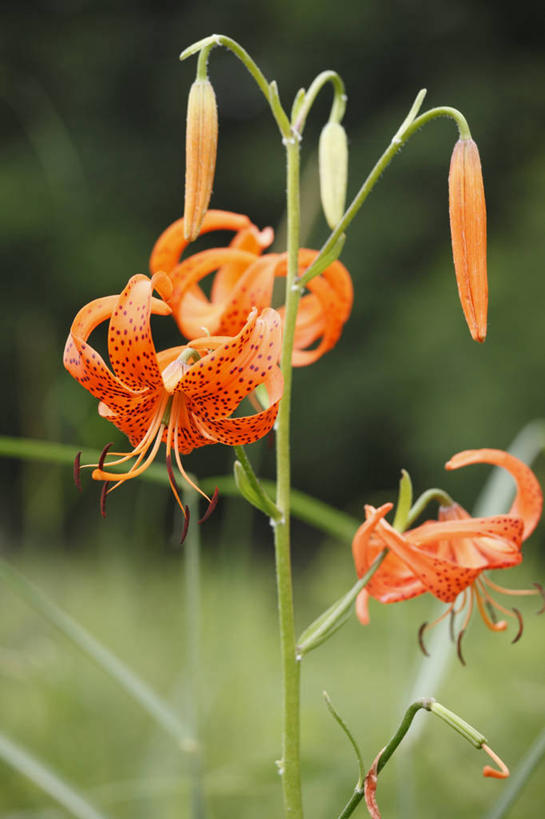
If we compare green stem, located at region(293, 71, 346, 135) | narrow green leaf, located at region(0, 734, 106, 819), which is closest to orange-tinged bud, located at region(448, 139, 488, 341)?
green stem, located at region(293, 71, 346, 135)

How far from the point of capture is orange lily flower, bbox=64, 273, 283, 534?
25.3 inches

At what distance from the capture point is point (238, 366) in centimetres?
66

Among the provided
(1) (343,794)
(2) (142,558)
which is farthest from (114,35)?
(1) (343,794)

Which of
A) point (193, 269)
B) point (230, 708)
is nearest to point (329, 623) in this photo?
point (193, 269)

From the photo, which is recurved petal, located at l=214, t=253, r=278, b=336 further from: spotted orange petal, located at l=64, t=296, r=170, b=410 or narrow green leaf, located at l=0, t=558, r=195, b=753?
narrow green leaf, located at l=0, t=558, r=195, b=753

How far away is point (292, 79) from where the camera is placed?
4438 mm

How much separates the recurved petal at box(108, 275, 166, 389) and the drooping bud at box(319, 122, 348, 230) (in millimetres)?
181

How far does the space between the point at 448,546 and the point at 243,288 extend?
0.29m

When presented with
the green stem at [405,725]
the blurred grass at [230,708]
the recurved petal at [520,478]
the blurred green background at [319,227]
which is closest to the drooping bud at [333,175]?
the recurved petal at [520,478]

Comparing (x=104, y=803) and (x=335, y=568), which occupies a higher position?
(x=104, y=803)

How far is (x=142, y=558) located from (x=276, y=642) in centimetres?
97

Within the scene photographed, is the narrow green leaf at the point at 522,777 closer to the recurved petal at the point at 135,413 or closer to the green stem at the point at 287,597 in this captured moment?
the green stem at the point at 287,597

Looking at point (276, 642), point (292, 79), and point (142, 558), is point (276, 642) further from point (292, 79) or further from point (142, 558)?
point (292, 79)

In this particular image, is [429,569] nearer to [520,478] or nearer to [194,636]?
[520,478]
